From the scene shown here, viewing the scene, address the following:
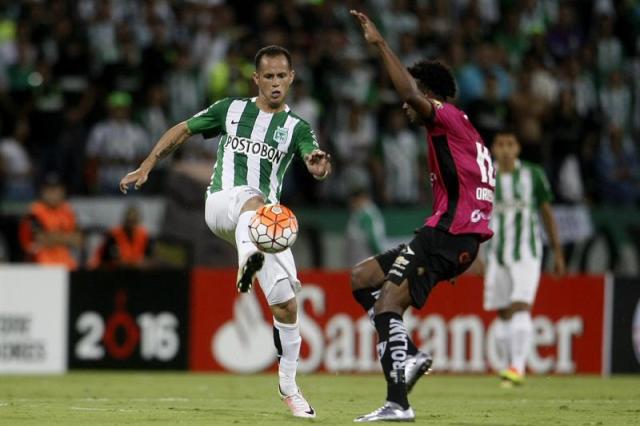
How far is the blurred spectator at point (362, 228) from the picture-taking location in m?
17.4

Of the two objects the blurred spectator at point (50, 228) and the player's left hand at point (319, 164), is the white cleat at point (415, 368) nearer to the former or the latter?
the player's left hand at point (319, 164)

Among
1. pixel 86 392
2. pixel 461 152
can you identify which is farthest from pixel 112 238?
pixel 461 152

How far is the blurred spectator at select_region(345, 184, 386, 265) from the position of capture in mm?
17406

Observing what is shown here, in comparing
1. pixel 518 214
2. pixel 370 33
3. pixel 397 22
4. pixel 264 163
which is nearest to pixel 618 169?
pixel 397 22

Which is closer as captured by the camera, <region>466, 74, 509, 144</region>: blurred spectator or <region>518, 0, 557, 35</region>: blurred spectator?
<region>466, 74, 509, 144</region>: blurred spectator

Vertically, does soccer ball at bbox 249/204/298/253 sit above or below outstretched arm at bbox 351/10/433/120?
below

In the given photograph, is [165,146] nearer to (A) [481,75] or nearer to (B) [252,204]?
(B) [252,204]

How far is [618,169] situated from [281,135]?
36.2 feet

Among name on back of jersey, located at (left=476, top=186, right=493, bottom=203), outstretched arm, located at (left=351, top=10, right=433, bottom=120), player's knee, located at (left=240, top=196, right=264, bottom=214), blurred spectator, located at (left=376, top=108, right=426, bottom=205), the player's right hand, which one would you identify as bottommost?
player's knee, located at (left=240, top=196, right=264, bottom=214)

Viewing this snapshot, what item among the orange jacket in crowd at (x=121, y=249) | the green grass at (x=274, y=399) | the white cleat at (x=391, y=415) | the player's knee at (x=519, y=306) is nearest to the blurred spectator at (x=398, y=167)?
the orange jacket in crowd at (x=121, y=249)

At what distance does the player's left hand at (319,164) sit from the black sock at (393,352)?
3.24 ft

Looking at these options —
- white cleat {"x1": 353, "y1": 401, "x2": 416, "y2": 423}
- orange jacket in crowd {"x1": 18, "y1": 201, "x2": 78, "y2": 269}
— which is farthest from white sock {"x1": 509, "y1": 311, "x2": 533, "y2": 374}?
orange jacket in crowd {"x1": 18, "y1": 201, "x2": 78, "y2": 269}

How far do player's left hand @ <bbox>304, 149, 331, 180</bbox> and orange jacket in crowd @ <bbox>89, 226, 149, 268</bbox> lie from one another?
318 inches

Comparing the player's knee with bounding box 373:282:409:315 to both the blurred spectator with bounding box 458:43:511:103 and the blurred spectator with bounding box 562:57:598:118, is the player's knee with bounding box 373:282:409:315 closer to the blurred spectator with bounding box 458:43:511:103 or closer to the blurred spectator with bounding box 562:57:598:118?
the blurred spectator with bounding box 458:43:511:103
